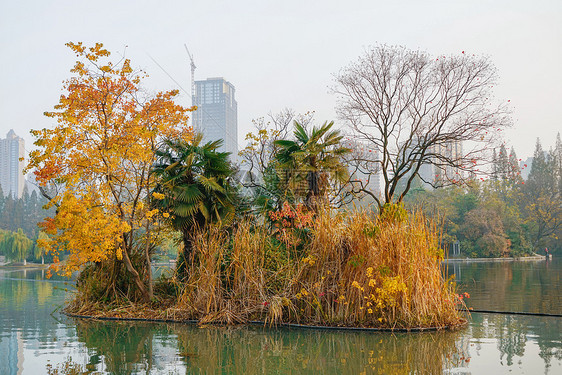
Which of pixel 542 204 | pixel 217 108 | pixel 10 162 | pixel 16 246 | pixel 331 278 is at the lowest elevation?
pixel 16 246

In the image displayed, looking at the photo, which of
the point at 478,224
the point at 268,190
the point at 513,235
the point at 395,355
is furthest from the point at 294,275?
the point at 513,235

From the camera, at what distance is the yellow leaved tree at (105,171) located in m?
8.94

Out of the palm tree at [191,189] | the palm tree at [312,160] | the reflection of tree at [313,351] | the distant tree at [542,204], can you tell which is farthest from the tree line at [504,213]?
the reflection of tree at [313,351]

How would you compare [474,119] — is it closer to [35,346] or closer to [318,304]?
[318,304]

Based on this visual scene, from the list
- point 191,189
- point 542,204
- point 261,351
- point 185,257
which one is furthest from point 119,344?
point 542,204

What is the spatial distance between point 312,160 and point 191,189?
8.26 ft

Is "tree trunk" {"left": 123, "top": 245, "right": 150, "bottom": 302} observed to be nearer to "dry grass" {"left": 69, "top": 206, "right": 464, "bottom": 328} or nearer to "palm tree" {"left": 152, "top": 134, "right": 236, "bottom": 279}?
"dry grass" {"left": 69, "top": 206, "right": 464, "bottom": 328}

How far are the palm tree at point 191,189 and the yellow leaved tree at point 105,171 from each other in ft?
0.96

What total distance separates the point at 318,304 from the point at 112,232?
3495mm

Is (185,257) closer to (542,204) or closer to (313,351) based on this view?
(313,351)

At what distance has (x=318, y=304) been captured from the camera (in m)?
8.30

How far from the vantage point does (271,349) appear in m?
6.96

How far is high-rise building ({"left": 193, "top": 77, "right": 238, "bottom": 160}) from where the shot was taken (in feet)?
347

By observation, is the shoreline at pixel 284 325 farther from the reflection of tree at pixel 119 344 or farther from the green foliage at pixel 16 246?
the green foliage at pixel 16 246
